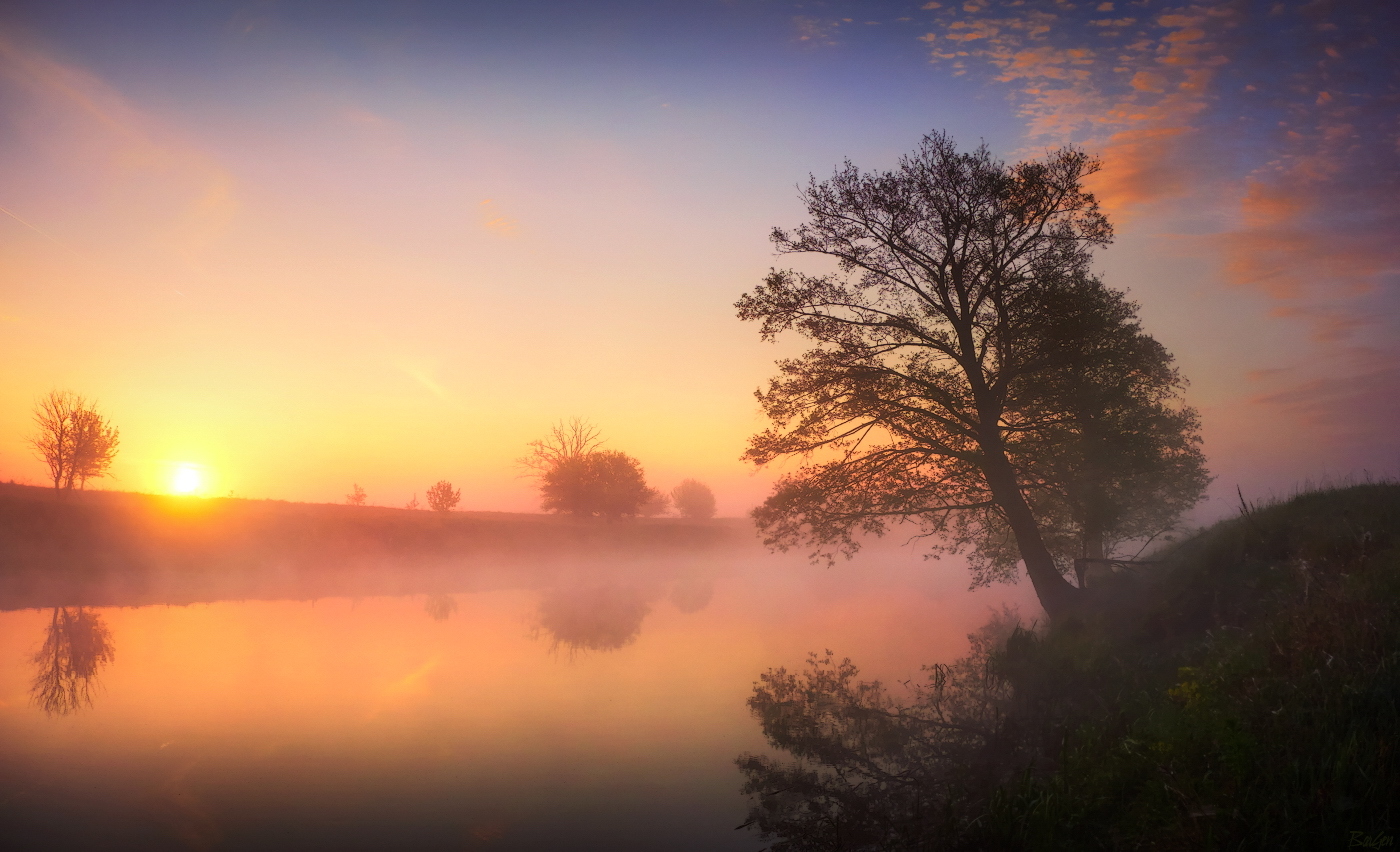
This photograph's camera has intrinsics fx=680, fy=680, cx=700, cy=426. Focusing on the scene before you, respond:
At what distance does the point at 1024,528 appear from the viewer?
56.8ft

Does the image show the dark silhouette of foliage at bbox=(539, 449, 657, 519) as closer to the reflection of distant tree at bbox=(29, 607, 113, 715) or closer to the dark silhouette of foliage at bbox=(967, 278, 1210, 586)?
the reflection of distant tree at bbox=(29, 607, 113, 715)

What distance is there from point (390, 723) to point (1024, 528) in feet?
50.0

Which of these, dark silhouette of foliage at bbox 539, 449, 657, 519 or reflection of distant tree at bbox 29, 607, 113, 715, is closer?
reflection of distant tree at bbox 29, 607, 113, 715

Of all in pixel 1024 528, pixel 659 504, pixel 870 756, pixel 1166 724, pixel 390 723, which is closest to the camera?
pixel 1166 724

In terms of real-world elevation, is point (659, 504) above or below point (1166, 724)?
above

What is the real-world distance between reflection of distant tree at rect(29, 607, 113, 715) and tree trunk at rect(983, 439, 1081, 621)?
68.4ft

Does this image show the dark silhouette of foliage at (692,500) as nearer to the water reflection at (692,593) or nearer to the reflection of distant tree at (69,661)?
the water reflection at (692,593)

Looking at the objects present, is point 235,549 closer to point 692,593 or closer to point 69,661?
point 692,593

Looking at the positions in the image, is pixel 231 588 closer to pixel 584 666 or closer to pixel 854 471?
pixel 584 666

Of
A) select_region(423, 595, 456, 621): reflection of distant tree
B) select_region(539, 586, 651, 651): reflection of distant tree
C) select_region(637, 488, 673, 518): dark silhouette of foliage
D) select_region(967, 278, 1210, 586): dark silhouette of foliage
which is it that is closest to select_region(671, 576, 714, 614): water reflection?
select_region(539, 586, 651, 651): reflection of distant tree

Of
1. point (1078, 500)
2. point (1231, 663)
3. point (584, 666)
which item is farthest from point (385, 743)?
point (1078, 500)

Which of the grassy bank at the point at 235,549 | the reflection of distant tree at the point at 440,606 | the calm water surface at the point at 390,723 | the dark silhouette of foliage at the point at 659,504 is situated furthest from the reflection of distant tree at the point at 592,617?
the dark silhouette of foliage at the point at 659,504

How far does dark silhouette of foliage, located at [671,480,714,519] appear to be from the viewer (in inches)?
5310

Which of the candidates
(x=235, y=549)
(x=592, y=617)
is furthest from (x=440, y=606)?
(x=235, y=549)
